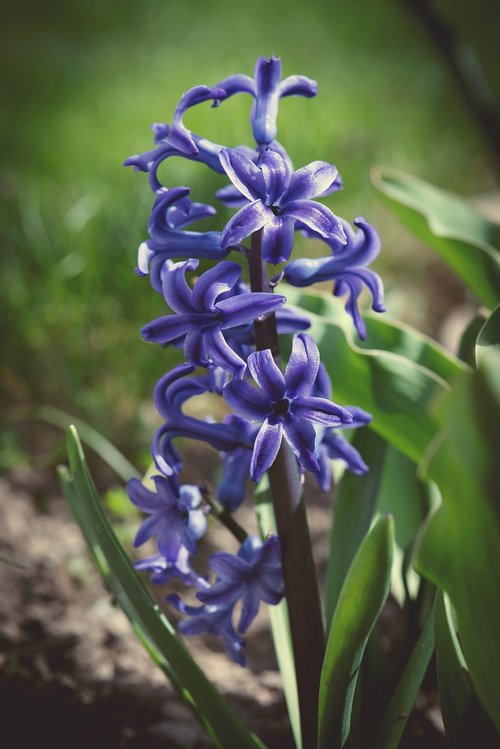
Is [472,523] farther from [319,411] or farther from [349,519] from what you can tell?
[349,519]

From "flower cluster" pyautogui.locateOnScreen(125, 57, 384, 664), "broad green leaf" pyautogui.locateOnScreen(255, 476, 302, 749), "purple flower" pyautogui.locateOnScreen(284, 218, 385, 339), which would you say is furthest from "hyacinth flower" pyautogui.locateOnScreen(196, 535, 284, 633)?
"purple flower" pyautogui.locateOnScreen(284, 218, 385, 339)

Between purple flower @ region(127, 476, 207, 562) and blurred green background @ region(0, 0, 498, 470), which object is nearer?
purple flower @ region(127, 476, 207, 562)

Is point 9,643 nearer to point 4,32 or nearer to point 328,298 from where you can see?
point 328,298

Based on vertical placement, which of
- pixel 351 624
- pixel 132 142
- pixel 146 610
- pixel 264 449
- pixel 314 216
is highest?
pixel 132 142

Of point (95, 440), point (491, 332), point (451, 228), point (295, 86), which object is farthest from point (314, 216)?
point (95, 440)

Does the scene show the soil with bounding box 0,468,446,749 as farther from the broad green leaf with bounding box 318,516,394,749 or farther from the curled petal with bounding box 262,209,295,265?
the curled petal with bounding box 262,209,295,265

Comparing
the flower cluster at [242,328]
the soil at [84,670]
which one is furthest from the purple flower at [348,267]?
the soil at [84,670]

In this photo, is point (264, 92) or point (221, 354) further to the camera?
point (264, 92)
